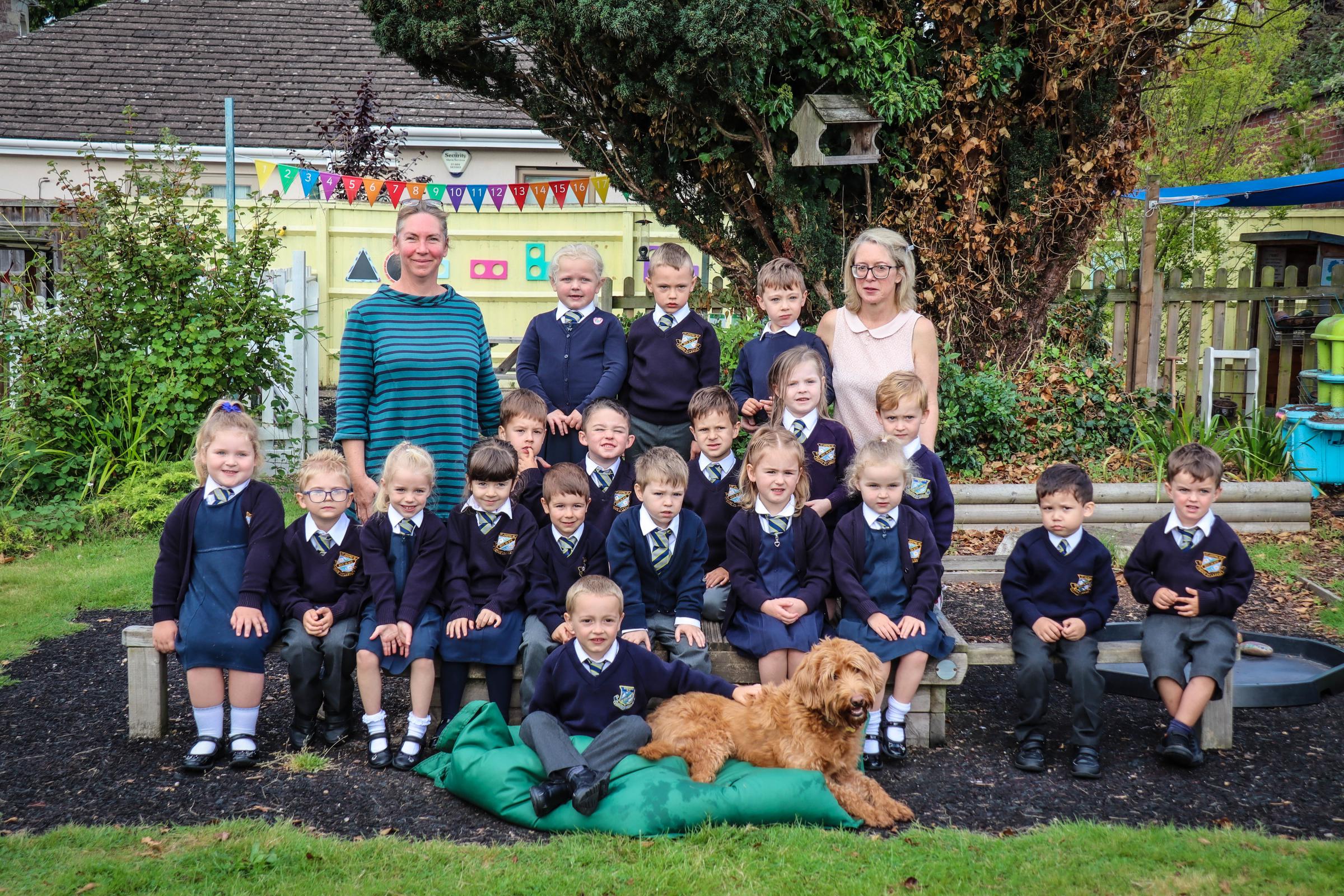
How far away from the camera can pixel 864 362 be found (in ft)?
16.4

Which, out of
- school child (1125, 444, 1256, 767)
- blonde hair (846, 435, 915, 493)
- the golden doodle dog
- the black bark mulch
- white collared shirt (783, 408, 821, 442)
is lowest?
the black bark mulch

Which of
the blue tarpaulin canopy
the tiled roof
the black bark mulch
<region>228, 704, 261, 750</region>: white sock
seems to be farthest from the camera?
the tiled roof

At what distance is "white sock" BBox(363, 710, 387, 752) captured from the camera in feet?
13.6

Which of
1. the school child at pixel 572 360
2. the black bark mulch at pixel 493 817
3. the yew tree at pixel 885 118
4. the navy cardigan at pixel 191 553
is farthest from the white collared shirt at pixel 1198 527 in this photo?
the yew tree at pixel 885 118

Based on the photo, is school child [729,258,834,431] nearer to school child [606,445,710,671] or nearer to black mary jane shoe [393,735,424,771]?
school child [606,445,710,671]

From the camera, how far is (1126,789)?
3.96m

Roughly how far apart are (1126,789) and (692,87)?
5.64m

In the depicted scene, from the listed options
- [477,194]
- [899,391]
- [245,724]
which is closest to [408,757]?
[245,724]

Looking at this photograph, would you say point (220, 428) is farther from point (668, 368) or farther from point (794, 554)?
point (794, 554)

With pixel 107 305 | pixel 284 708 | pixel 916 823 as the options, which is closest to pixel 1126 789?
pixel 916 823

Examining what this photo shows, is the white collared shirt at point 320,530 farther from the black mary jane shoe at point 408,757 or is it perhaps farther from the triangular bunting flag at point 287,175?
the triangular bunting flag at point 287,175

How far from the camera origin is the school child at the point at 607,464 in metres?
4.66

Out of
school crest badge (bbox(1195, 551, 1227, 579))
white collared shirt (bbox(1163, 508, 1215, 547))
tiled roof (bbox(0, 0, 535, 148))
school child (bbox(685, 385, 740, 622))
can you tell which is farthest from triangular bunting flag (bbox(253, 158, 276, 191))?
school crest badge (bbox(1195, 551, 1227, 579))

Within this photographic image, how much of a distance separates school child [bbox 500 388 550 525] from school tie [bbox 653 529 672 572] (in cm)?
60
